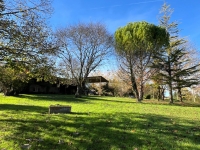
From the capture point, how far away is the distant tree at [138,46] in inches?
754

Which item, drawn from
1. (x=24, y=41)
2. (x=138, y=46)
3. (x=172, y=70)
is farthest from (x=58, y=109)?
(x=172, y=70)

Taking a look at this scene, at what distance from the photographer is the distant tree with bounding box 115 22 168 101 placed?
19141mm

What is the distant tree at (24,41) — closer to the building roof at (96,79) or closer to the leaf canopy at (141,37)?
the leaf canopy at (141,37)

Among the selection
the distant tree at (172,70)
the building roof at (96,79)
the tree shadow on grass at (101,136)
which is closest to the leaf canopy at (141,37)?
the distant tree at (172,70)

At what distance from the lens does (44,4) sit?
641 centimetres

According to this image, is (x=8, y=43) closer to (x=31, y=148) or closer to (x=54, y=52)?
(x=54, y=52)

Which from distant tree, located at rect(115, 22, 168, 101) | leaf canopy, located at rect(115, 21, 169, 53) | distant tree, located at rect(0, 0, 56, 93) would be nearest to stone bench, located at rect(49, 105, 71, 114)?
distant tree, located at rect(0, 0, 56, 93)

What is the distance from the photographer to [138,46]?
19.2 m

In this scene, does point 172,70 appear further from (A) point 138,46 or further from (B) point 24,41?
(B) point 24,41

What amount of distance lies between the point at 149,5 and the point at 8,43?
40.5ft

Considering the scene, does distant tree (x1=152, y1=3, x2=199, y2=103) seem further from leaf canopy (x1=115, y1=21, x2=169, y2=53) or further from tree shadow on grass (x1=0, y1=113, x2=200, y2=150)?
tree shadow on grass (x1=0, y1=113, x2=200, y2=150)

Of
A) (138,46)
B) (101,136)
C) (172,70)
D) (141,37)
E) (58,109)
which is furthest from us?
(172,70)

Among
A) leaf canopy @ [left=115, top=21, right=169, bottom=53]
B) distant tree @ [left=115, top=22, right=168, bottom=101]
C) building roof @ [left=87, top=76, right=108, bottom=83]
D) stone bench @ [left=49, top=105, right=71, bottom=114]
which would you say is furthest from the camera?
building roof @ [left=87, top=76, right=108, bottom=83]

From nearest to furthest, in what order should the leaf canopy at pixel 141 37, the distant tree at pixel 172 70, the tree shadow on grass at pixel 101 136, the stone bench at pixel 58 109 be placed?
the tree shadow on grass at pixel 101 136, the stone bench at pixel 58 109, the leaf canopy at pixel 141 37, the distant tree at pixel 172 70
